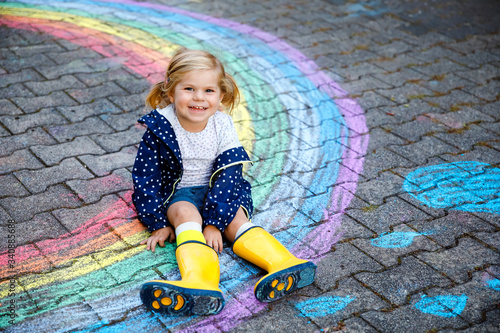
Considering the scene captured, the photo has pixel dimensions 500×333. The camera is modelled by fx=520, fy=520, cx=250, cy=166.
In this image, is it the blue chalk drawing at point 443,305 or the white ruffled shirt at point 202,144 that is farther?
the white ruffled shirt at point 202,144

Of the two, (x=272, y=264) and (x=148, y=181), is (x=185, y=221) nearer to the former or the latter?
(x=148, y=181)

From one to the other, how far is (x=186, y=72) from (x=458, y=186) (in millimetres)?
1718

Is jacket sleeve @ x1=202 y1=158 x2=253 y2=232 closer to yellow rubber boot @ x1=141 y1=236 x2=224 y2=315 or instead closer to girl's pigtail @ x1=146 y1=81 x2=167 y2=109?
yellow rubber boot @ x1=141 y1=236 x2=224 y2=315

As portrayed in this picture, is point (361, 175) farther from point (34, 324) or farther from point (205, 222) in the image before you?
point (34, 324)

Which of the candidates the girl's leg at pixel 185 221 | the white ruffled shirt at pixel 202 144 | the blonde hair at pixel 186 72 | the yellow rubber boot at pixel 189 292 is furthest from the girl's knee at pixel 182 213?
the blonde hair at pixel 186 72

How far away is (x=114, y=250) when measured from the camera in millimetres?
2342

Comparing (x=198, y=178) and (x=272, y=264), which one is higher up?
(x=198, y=178)

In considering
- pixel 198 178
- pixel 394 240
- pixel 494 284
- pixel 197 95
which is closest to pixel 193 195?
pixel 198 178

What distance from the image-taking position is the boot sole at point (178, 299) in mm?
1917

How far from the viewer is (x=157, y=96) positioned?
100 inches

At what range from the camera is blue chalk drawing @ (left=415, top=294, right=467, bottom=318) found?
2098 mm

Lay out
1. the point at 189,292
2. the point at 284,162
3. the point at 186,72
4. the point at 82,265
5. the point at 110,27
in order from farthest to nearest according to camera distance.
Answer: the point at 110,27 → the point at 284,162 → the point at 186,72 → the point at 82,265 → the point at 189,292

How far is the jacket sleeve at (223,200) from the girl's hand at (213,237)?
3 centimetres

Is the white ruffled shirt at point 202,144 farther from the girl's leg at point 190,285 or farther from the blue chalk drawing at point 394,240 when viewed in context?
the blue chalk drawing at point 394,240
